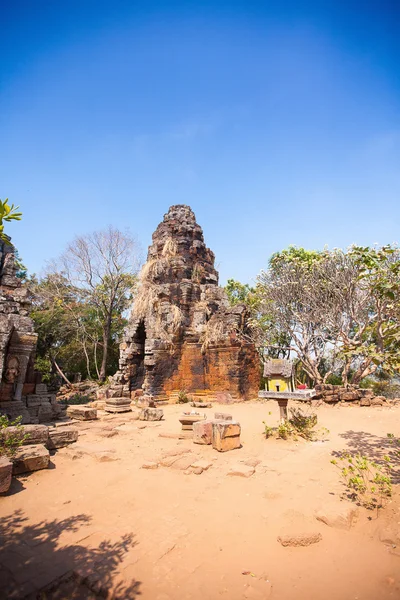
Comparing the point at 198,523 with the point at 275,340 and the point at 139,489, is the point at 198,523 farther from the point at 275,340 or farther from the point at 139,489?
the point at 275,340

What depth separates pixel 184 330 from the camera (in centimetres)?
1459

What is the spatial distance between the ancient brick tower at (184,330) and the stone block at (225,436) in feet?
22.5

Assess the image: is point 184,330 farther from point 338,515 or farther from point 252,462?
point 338,515

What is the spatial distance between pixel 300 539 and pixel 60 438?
529cm

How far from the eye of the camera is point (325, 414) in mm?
9750

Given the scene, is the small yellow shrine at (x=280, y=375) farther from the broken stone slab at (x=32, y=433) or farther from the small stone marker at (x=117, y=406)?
the small stone marker at (x=117, y=406)

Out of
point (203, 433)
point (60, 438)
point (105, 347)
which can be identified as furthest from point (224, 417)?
point (105, 347)

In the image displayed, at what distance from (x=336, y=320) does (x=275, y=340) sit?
5171 millimetres

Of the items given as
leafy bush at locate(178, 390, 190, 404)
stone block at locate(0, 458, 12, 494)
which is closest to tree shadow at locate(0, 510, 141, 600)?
stone block at locate(0, 458, 12, 494)

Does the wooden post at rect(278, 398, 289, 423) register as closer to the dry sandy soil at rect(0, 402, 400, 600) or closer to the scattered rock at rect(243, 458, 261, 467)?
the dry sandy soil at rect(0, 402, 400, 600)

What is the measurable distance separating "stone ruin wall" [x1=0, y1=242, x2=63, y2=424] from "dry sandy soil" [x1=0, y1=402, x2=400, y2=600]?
2867 mm

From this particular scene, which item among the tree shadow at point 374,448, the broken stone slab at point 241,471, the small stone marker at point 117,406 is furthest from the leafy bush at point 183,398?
the broken stone slab at point 241,471

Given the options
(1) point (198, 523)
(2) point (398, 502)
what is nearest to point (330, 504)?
(2) point (398, 502)

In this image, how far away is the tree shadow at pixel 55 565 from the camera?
8.04ft
